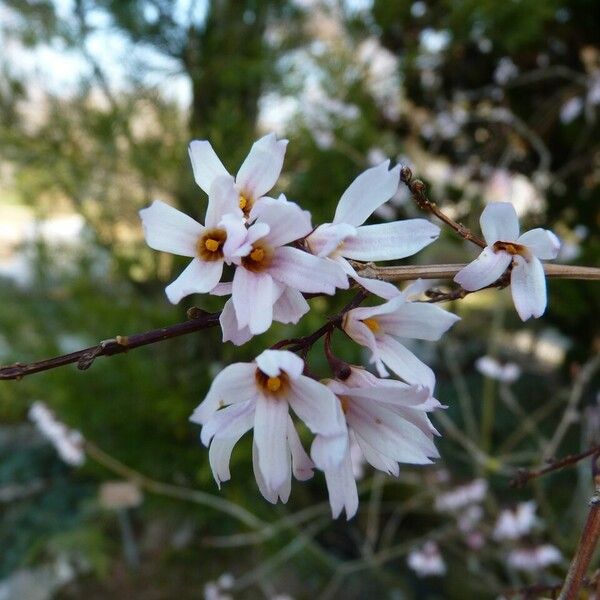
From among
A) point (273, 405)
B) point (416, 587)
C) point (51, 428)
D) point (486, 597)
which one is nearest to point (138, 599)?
point (51, 428)

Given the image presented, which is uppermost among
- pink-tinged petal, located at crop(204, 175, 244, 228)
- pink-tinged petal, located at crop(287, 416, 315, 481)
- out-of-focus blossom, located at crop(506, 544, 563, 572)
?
pink-tinged petal, located at crop(204, 175, 244, 228)

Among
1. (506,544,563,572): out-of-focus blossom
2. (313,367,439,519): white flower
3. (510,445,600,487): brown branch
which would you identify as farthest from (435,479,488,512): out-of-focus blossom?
(313,367,439,519): white flower

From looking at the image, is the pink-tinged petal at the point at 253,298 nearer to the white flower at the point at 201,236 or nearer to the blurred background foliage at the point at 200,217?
the white flower at the point at 201,236

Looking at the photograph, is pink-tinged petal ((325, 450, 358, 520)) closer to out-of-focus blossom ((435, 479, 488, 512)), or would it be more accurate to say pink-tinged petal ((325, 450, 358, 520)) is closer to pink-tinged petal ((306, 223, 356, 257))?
pink-tinged petal ((306, 223, 356, 257))

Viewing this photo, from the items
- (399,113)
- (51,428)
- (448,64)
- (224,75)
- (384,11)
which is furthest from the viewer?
(399,113)

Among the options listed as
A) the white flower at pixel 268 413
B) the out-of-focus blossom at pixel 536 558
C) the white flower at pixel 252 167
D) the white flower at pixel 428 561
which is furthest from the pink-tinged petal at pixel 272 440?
the white flower at pixel 428 561

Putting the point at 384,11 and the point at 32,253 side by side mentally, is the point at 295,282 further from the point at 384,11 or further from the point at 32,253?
the point at 384,11

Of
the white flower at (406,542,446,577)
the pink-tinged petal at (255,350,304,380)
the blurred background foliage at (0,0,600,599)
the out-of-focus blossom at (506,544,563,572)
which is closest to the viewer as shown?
the pink-tinged petal at (255,350,304,380)
